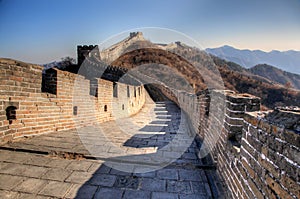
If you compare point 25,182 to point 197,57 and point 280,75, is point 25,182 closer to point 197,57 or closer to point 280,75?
point 197,57

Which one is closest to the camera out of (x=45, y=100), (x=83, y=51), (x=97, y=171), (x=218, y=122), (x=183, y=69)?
(x=97, y=171)

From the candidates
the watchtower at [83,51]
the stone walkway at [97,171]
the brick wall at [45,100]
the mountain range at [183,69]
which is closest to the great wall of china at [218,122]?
the brick wall at [45,100]

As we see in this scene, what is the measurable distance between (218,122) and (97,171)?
1816 millimetres

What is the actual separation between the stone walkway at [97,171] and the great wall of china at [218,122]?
35 centimetres

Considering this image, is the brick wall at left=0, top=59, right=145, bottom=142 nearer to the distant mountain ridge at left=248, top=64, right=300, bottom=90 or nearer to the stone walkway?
the stone walkway

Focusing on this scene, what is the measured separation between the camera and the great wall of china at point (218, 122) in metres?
1.12

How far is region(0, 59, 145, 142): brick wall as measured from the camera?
3223 millimetres

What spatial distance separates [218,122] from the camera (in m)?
2.85

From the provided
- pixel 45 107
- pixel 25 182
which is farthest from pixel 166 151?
pixel 45 107

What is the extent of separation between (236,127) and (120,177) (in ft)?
5.08

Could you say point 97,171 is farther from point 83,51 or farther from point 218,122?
point 83,51

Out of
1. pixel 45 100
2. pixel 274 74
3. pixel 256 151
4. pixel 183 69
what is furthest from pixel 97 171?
pixel 274 74

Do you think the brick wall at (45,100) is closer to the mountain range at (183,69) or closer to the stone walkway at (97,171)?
the stone walkway at (97,171)

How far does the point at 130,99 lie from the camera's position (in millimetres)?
9352
